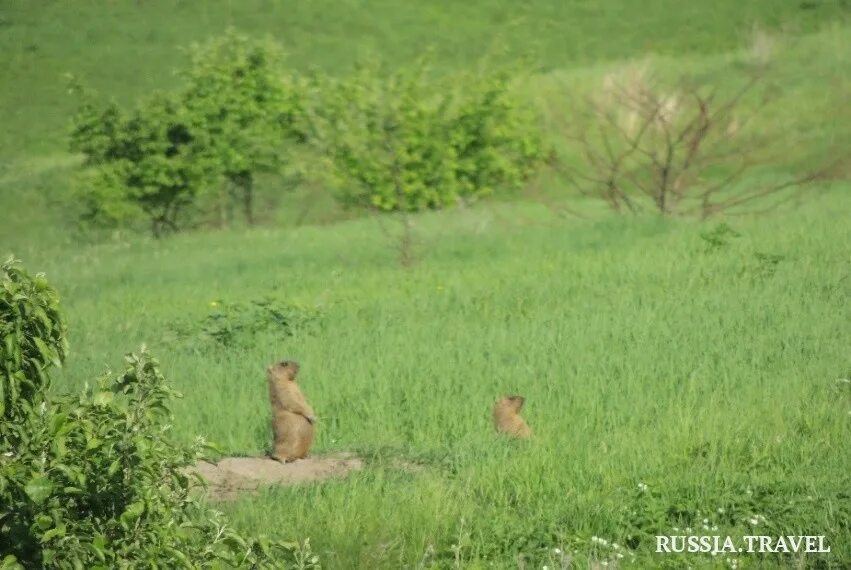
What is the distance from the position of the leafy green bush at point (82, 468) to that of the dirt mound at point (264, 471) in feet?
8.71

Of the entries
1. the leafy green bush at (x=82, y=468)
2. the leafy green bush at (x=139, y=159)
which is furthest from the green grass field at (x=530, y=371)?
the leafy green bush at (x=139, y=159)

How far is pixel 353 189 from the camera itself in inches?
1043

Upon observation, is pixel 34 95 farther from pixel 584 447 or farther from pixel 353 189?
pixel 584 447

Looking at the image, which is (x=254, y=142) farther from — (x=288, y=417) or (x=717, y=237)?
(x=288, y=417)

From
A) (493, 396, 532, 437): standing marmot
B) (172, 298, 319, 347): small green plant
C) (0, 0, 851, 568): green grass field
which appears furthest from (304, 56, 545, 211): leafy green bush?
(493, 396, 532, 437): standing marmot

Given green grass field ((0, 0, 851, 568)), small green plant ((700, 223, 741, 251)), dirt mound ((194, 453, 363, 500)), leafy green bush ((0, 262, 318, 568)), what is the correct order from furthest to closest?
1. small green plant ((700, 223, 741, 251))
2. dirt mound ((194, 453, 363, 500))
3. green grass field ((0, 0, 851, 568))
4. leafy green bush ((0, 262, 318, 568))

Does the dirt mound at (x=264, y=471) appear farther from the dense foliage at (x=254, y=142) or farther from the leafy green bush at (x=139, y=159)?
the leafy green bush at (x=139, y=159)

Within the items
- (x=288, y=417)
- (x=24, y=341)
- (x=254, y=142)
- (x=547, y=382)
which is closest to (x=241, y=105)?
(x=254, y=142)

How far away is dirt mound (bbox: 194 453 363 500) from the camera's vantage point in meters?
7.17

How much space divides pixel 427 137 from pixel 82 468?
2213 centimetres

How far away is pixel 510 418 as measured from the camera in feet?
26.6

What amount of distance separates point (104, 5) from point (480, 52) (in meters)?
15.5

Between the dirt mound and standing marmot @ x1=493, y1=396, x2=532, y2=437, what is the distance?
0.96m

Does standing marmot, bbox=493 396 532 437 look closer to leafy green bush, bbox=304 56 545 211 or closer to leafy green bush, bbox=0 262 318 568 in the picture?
leafy green bush, bbox=0 262 318 568
